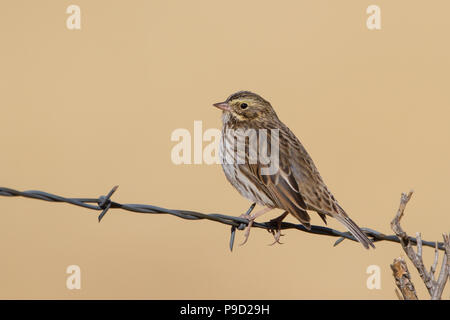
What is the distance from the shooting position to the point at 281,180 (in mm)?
6117

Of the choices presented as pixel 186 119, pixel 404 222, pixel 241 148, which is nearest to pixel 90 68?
pixel 186 119

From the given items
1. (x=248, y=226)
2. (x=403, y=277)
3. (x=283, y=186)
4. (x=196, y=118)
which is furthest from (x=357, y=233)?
(x=196, y=118)

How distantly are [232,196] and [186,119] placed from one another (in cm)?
156

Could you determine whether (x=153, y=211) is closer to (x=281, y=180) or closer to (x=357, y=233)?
(x=281, y=180)

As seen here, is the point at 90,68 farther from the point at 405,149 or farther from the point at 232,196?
the point at 405,149

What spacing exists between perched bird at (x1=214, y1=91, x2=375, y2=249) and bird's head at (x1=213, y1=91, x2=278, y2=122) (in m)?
0.07

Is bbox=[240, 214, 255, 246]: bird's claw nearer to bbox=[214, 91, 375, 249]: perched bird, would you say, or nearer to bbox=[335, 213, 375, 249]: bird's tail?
bbox=[214, 91, 375, 249]: perched bird

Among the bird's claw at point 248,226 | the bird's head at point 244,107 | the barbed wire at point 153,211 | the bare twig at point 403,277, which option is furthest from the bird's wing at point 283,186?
the bare twig at point 403,277

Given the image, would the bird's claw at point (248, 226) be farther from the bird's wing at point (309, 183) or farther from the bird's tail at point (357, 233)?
the bird's tail at point (357, 233)

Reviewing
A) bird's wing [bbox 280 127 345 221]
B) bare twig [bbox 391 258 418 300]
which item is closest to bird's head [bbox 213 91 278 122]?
bird's wing [bbox 280 127 345 221]

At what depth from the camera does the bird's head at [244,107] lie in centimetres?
689

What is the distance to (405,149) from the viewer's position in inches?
434

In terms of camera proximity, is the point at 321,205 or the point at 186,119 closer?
the point at 321,205

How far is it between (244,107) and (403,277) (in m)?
2.87
